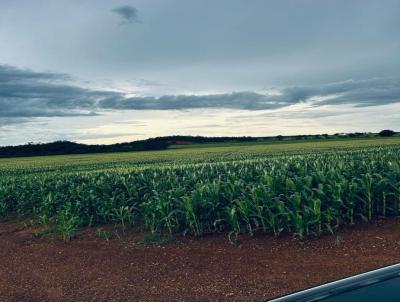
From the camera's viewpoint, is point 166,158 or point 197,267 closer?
point 197,267

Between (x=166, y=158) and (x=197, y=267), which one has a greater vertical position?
(x=166, y=158)

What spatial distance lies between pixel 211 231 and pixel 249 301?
3.05 m

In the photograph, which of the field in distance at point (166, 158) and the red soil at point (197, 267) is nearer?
the red soil at point (197, 267)

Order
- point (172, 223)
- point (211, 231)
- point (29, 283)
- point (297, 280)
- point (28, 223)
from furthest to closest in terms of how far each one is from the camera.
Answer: point (28, 223) → point (172, 223) → point (211, 231) → point (29, 283) → point (297, 280)

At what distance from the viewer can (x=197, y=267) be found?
6898 mm

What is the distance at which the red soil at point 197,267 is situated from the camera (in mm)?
6090

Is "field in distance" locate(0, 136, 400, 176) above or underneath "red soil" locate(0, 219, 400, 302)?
above

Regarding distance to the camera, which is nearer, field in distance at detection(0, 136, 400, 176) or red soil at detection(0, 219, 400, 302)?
red soil at detection(0, 219, 400, 302)

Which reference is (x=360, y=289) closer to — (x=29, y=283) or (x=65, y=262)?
(x=29, y=283)

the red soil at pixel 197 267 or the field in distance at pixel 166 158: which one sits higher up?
the field in distance at pixel 166 158

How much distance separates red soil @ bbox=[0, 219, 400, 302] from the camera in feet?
20.0

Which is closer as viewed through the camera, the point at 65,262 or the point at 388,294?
the point at 388,294

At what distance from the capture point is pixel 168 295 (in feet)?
19.9

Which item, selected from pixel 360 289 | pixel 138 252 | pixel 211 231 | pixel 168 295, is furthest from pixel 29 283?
pixel 360 289
